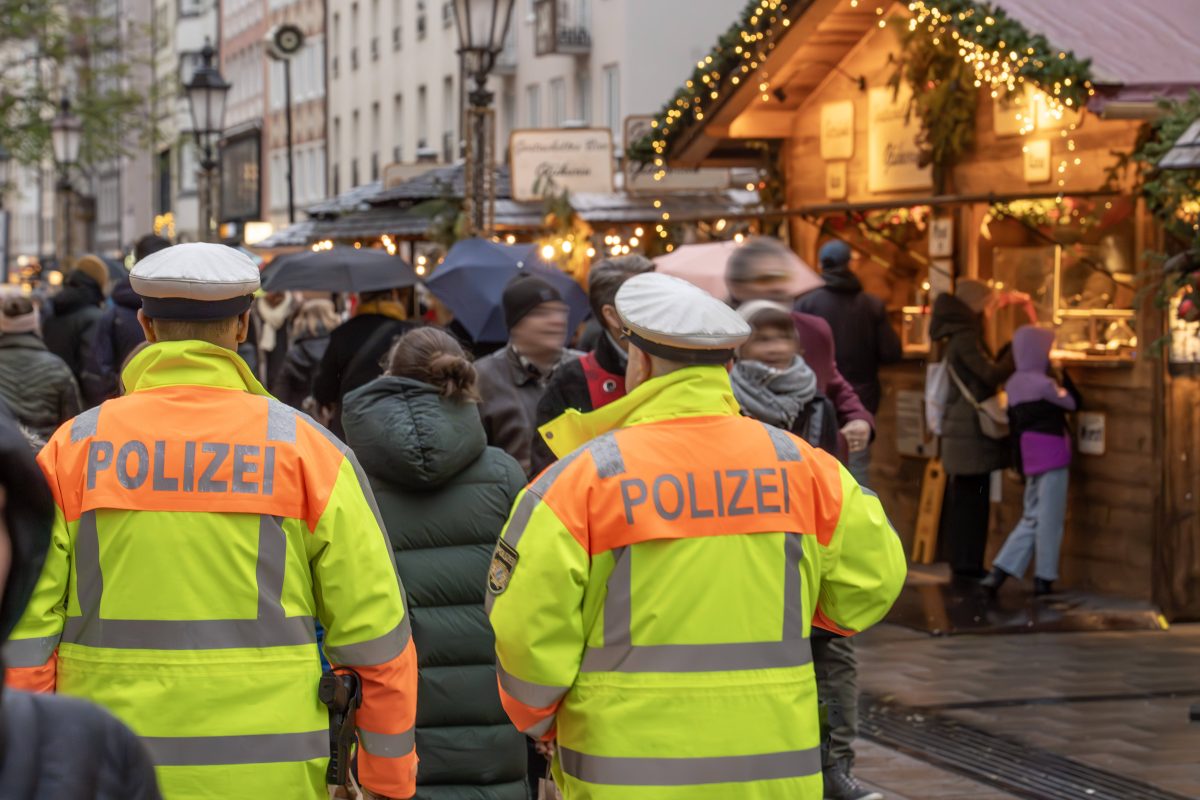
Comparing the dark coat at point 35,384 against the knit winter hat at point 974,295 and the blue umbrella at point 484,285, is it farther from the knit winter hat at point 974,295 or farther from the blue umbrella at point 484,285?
the knit winter hat at point 974,295

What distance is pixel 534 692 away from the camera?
4258mm

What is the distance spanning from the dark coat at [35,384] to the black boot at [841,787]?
5522 mm

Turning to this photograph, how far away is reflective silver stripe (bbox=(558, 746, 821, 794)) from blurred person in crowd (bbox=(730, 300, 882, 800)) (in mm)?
2638

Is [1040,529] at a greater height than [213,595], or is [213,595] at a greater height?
[213,595]

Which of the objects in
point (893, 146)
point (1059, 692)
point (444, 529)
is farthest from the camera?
point (893, 146)

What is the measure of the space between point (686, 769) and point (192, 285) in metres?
1.42

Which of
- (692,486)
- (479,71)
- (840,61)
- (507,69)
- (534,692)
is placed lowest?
(534,692)

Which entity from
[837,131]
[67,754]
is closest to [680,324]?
[67,754]

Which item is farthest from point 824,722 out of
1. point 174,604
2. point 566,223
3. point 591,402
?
point 566,223

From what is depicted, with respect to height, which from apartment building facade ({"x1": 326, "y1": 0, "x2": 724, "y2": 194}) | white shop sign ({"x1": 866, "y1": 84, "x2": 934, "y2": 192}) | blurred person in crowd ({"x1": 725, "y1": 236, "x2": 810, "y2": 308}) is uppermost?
apartment building facade ({"x1": 326, "y1": 0, "x2": 724, "y2": 194})

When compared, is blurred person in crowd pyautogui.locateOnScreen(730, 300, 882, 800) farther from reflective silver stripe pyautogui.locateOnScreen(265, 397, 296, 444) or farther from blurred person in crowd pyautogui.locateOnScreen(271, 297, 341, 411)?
blurred person in crowd pyautogui.locateOnScreen(271, 297, 341, 411)

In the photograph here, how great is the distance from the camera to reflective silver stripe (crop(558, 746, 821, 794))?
4.18 meters

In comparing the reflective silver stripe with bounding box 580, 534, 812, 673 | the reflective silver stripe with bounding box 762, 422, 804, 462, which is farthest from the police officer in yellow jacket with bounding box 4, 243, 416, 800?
the reflective silver stripe with bounding box 762, 422, 804, 462

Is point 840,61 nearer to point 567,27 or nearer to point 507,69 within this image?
point 567,27
